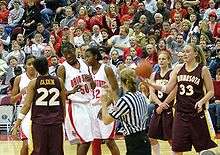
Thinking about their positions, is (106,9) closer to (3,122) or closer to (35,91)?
(3,122)

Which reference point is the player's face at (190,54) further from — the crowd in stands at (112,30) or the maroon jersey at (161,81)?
the crowd in stands at (112,30)

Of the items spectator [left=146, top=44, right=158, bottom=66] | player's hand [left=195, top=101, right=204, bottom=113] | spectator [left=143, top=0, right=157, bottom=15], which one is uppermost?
spectator [left=143, top=0, right=157, bottom=15]

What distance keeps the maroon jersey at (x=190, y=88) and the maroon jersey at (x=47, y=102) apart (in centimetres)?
157

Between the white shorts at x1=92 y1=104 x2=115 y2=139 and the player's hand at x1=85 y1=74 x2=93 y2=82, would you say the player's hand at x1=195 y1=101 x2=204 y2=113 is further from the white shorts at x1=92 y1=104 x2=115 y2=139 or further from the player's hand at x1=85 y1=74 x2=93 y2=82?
the player's hand at x1=85 y1=74 x2=93 y2=82

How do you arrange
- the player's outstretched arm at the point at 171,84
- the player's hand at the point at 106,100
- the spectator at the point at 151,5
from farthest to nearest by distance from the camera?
1. the spectator at the point at 151,5
2. the player's outstretched arm at the point at 171,84
3. the player's hand at the point at 106,100

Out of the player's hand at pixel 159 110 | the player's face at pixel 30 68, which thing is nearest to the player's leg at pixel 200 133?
the player's hand at pixel 159 110

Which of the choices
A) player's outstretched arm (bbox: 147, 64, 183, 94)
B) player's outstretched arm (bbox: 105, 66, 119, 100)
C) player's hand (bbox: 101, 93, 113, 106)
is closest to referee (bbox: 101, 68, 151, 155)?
player's hand (bbox: 101, 93, 113, 106)

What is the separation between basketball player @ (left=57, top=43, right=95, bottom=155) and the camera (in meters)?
9.64

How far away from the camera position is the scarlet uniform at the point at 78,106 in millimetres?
9672

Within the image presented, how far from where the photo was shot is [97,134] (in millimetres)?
9891

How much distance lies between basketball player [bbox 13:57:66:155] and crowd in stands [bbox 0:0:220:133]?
5591 millimetres

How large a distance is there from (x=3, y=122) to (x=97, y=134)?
18.0 ft

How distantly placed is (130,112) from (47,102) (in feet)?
4.76

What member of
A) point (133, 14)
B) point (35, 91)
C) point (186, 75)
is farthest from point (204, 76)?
point (133, 14)
